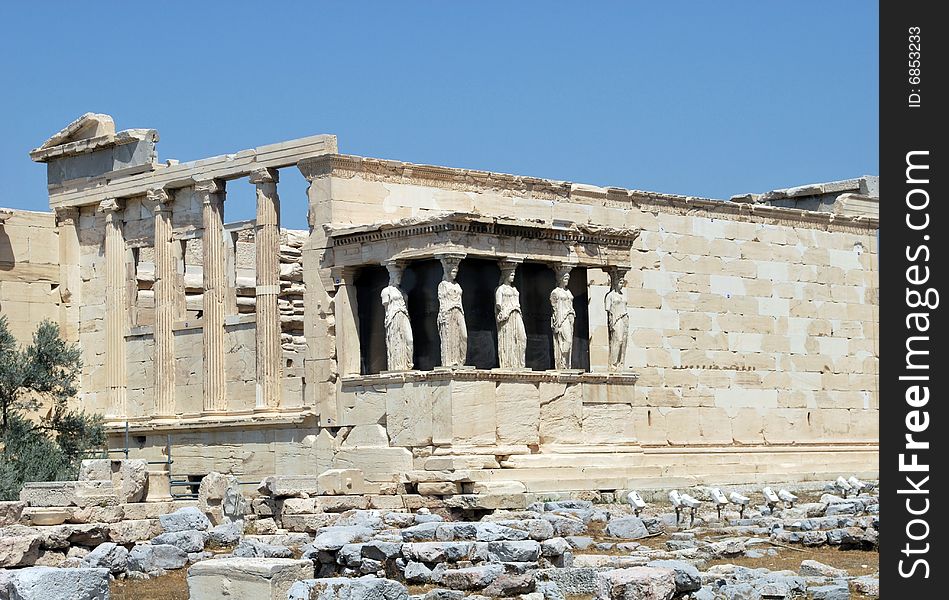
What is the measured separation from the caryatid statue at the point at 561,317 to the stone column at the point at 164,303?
6.76 metres

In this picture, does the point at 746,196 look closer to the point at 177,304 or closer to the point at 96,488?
the point at 177,304

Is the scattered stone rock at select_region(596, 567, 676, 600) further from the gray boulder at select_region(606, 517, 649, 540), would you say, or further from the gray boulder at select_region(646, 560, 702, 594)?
the gray boulder at select_region(606, 517, 649, 540)

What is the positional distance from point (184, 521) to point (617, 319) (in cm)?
910

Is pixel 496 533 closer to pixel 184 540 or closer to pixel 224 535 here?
pixel 184 540

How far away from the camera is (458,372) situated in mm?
24031

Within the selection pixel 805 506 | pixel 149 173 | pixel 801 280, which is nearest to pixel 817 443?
pixel 801 280

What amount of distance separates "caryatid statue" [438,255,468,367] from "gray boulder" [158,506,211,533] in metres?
5.39

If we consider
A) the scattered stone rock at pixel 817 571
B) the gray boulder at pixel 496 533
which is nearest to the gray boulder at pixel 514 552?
the gray boulder at pixel 496 533

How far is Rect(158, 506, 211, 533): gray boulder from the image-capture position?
1920 cm

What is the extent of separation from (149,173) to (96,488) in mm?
9591

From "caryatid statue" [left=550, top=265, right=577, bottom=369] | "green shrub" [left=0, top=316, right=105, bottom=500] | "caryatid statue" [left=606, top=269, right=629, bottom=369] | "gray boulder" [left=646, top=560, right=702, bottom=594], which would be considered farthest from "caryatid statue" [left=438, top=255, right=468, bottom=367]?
"gray boulder" [left=646, top=560, right=702, bottom=594]

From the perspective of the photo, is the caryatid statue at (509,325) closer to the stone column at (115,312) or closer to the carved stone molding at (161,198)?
the carved stone molding at (161,198)

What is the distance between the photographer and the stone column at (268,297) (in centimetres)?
2706

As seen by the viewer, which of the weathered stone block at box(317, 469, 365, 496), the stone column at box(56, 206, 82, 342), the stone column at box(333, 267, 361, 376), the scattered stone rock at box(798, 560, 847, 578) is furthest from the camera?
the stone column at box(56, 206, 82, 342)
